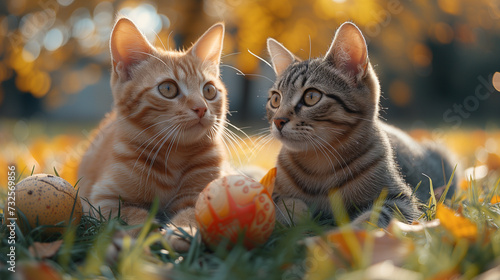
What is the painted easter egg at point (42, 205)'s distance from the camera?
159cm

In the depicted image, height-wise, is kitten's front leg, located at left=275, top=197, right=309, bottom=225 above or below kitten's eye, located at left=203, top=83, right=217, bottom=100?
below

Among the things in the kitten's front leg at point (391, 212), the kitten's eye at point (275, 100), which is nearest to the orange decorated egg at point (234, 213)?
the kitten's front leg at point (391, 212)

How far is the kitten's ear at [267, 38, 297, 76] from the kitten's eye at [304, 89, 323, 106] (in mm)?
513

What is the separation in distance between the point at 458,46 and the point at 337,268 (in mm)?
9703

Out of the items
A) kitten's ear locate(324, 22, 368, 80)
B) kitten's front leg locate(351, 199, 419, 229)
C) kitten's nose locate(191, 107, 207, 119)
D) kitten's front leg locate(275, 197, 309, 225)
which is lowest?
kitten's front leg locate(275, 197, 309, 225)

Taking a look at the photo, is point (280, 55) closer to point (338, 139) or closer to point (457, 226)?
point (338, 139)

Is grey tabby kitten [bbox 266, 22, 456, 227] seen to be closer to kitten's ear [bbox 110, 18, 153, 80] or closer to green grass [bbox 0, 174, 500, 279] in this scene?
green grass [bbox 0, 174, 500, 279]

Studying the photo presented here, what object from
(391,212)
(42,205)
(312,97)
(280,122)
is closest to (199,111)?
(280,122)

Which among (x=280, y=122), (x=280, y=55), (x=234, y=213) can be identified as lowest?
(x=234, y=213)

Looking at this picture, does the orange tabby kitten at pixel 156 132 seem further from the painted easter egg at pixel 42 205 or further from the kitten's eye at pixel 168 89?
the painted easter egg at pixel 42 205

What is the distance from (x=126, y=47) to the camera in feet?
7.14

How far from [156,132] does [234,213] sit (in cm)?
84

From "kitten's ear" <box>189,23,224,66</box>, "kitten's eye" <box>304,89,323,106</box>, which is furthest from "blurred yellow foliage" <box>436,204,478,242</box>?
"kitten's ear" <box>189,23,224,66</box>

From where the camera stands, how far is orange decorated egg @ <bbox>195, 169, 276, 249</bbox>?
1.41m
